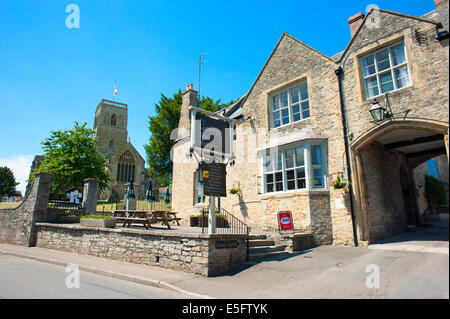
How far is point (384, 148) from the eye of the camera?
469 inches

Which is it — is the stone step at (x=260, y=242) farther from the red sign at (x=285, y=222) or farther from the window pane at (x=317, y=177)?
the window pane at (x=317, y=177)

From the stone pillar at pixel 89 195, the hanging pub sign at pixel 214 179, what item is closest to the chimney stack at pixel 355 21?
the hanging pub sign at pixel 214 179

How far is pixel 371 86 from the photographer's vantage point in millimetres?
10008

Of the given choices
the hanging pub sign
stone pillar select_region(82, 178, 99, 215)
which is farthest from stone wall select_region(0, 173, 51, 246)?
the hanging pub sign

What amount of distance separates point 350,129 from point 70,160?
1870 centimetres

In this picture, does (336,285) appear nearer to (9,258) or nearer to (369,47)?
(369,47)

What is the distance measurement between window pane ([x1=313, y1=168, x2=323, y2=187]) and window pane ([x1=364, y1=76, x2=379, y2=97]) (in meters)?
3.42

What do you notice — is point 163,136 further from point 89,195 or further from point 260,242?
point 260,242

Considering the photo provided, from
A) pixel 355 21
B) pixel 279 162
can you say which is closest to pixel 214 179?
pixel 279 162

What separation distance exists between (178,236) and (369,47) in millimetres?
9663

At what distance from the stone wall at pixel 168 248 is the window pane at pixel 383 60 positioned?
314 inches

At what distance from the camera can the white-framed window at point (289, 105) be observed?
12.0 metres
